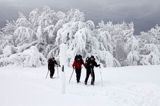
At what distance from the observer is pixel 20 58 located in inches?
1138

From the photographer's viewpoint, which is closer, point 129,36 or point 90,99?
point 90,99

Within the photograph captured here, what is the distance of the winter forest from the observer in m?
28.5

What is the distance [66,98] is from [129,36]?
1273 inches

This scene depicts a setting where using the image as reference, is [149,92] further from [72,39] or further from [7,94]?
[72,39]

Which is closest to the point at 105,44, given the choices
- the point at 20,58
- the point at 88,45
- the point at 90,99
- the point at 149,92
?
the point at 88,45

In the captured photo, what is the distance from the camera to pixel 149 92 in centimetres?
1007

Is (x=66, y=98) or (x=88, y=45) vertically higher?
(x=88, y=45)

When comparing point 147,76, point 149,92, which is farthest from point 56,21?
point 149,92

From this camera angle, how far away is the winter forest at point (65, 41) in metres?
28.5

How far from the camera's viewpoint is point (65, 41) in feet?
96.9

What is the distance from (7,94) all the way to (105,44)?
24.0 meters

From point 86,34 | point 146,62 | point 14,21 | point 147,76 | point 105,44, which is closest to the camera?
point 147,76

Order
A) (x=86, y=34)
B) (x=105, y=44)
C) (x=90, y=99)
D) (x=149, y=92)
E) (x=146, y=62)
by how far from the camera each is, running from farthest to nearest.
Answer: (x=146, y=62) → (x=105, y=44) → (x=86, y=34) → (x=149, y=92) → (x=90, y=99)

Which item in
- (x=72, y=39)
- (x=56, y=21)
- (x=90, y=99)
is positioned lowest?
(x=90, y=99)
